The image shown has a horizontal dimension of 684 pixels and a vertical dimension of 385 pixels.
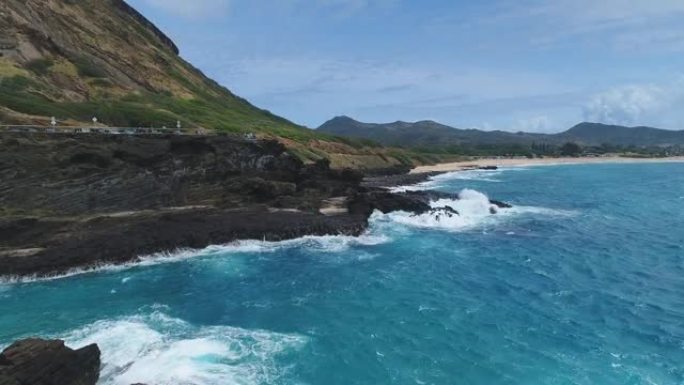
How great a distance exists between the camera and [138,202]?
157 ft

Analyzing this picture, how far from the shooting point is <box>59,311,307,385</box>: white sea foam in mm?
21250

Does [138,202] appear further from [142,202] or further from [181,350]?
[181,350]

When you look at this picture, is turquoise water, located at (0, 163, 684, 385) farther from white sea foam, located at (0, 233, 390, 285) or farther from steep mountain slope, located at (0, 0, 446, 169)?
steep mountain slope, located at (0, 0, 446, 169)

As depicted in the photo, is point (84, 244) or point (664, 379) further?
point (84, 244)

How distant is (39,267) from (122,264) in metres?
5.20

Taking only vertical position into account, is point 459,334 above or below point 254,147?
below

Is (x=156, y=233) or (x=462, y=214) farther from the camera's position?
(x=462, y=214)

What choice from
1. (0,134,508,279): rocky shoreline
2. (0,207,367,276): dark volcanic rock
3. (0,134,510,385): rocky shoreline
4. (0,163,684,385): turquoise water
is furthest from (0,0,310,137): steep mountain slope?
(0,163,684,385): turquoise water

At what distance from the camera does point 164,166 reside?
50688 millimetres

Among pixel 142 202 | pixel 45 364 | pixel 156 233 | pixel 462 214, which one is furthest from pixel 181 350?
pixel 462 214

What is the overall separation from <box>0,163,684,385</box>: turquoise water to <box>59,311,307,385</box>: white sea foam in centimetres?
9

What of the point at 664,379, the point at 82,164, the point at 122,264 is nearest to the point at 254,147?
the point at 82,164

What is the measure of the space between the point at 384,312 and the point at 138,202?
27098 millimetres

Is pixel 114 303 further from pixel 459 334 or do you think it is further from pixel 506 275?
pixel 506 275
